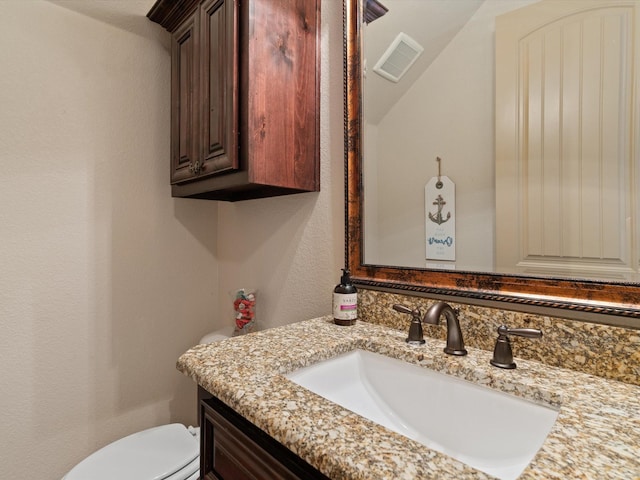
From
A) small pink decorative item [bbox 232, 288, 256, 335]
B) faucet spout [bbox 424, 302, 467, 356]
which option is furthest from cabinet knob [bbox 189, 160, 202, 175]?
faucet spout [bbox 424, 302, 467, 356]

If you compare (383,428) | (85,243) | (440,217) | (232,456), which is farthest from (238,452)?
(85,243)

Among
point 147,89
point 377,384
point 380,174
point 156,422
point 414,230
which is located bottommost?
point 156,422

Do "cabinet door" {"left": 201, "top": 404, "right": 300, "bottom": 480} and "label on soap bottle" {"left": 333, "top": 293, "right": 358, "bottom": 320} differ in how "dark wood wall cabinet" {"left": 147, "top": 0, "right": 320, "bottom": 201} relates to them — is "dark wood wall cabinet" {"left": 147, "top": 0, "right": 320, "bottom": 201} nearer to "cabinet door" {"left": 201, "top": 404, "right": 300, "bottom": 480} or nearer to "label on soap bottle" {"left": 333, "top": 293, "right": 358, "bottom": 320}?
"label on soap bottle" {"left": 333, "top": 293, "right": 358, "bottom": 320}

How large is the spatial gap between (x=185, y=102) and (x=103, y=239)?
2.21ft

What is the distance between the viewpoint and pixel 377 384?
2.67 ft

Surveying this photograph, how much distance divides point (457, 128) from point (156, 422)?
1.75 m

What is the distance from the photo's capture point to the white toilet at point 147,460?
1035 millimetres

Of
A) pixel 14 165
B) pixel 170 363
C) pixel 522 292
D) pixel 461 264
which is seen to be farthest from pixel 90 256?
pixel 522 292

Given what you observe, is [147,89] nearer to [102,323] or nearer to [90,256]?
[90,256]

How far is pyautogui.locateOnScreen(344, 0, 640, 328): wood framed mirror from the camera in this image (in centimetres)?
64

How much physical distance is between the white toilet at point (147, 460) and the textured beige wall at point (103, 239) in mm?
306

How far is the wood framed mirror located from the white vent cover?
0.08 meters

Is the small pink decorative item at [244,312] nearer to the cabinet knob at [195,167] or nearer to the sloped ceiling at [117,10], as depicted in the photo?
the cabinet knob at [195,167]

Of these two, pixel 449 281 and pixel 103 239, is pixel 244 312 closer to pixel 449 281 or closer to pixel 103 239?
pixel 103 239
